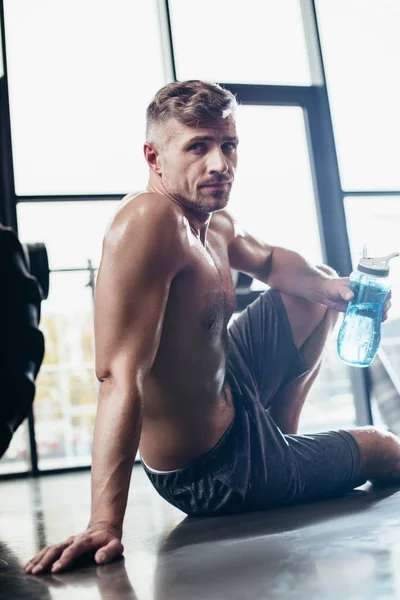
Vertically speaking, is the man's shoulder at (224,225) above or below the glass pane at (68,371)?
above

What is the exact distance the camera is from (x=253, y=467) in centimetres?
153

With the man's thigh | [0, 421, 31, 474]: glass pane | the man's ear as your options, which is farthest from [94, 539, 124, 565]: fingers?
[0, 421, 31, 474]: glass pane

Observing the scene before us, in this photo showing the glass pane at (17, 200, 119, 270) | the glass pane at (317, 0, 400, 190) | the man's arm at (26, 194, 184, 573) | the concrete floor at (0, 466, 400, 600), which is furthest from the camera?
the glass pane at (317, 0, 400, 190)

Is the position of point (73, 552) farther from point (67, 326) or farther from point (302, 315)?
point (67, 326)

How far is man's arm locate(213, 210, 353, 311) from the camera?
190 centimetres

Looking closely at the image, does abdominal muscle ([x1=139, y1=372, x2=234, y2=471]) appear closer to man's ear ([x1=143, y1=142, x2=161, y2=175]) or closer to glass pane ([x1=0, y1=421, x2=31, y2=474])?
man's ear ([x1=143, y1=142, x2=161, y2=175])

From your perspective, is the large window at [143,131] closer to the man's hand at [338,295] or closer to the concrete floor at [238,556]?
the man's hand at [338,295]

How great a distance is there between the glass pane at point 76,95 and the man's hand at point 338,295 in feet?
5.62

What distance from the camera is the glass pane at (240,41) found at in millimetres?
3605

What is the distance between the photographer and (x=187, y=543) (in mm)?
1268

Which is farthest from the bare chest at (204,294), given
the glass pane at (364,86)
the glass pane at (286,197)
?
the glass pane at (364,86)

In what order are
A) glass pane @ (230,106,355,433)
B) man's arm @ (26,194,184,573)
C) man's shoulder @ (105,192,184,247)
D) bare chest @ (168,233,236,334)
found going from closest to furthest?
1. man's arm @ (26,194,184,573)
2. man's shoulder @ (105,192,184,247)
3. bare chest @ (168,233,236,334)
4. glass pane @ (230,106,355,433)

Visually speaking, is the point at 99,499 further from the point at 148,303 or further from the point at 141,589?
the point at 148,303

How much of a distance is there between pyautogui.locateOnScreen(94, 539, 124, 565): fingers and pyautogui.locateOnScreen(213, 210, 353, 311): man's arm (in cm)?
94
